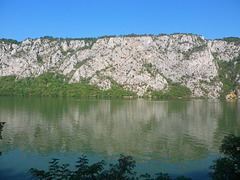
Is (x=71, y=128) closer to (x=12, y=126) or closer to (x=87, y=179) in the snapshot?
(x=12, y=126)

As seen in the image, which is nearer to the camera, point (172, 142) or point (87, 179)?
point (87, 179)

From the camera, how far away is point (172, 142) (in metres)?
38.2

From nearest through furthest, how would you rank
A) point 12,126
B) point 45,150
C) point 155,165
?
1. point 155,165
2. point 45,150
3. point 12,126

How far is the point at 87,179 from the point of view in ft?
46.5

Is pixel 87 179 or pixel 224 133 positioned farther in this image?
pixel 224 133

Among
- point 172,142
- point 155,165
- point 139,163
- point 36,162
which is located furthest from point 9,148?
point 172,142

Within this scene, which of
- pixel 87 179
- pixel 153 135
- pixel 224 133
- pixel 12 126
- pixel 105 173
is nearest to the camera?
pixel 87 179

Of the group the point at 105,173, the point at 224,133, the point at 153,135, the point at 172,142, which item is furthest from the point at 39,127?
the point at 224,133

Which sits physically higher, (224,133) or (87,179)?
(87,179)

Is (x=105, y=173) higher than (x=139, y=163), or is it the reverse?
(x=105, y=173)

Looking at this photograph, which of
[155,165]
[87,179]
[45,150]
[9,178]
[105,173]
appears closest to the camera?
[87,179]

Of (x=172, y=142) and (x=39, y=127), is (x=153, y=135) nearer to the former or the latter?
(x=172, y=142)

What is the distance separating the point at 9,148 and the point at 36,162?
26.0 ft

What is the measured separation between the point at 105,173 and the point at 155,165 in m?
13.2
